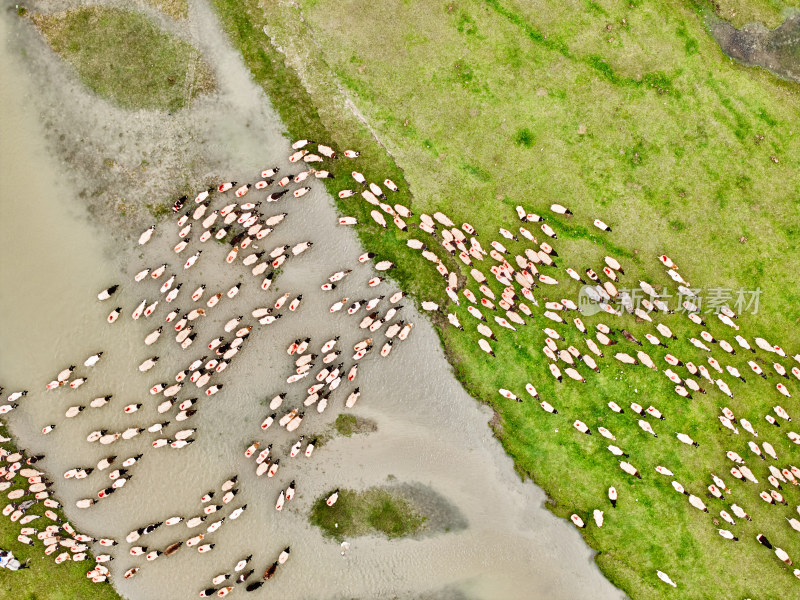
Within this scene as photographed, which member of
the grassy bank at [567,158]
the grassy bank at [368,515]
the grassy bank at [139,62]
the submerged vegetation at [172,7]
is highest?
the submerged vegetation at [172,7]

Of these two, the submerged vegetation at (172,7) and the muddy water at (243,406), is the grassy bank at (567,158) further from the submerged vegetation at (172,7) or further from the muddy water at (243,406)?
the submerged vegetation at (172,7)

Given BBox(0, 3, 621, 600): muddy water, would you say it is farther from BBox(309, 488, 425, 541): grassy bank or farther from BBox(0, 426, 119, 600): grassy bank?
BBox(0, 426, 119, 600): grassy bank

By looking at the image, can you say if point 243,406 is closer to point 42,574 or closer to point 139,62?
point 42,574

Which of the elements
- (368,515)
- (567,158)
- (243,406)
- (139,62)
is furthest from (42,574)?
(567,158)

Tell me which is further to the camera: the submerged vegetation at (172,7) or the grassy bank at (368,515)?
the submerged vegetation at (172,7)

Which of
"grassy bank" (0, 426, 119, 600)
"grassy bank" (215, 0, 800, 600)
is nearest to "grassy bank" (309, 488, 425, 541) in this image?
"grassy bank" (215, 0, 800, 600)

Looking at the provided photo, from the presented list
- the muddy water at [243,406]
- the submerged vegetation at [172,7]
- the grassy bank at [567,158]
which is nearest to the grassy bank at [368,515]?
the muddy water at [243,406]
